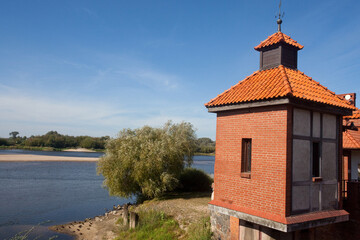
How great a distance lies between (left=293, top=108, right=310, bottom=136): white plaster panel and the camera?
342 inches

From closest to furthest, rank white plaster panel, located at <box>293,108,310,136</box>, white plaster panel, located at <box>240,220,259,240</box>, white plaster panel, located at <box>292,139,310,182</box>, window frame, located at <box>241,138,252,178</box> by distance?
white plaster panel, located at <box>292,139,310,182</box>, white plaster panel, located at <box>293,108,310,136</box>, window frame, located at <box>241,138,252,178</box>, white plaster panel, located at <box>240,220,259,240</box>

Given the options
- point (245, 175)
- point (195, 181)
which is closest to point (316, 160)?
point (245, 175)

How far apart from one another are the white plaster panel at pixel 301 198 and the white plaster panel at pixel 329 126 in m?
2.14

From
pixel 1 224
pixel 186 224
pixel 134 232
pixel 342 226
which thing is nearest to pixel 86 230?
pixel 134 232

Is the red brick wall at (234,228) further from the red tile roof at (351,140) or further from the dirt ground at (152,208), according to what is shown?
the red tile roof at (351,140)

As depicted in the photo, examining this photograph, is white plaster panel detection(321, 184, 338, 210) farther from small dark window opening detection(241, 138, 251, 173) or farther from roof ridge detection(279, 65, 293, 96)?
roof ridge detection(279, 65, 293, 96)

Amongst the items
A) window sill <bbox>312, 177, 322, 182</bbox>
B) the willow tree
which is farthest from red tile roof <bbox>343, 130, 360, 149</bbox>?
the willow tree

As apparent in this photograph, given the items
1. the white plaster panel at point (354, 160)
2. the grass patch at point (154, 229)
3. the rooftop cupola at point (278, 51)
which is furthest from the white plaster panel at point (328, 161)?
the grass patch at point (154, 229)

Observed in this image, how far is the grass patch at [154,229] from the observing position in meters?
15.4

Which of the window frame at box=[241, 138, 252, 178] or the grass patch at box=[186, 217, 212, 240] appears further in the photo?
the grass patch at box=[186, 217, 212, 240]

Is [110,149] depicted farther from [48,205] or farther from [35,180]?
[35,180]

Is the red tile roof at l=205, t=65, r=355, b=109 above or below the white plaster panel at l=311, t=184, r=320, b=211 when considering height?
above

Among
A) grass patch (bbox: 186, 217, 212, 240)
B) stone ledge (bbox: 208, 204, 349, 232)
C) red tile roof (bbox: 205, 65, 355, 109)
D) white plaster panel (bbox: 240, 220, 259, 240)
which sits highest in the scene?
red tile roof (bbox: 205, 65, 355, 109)

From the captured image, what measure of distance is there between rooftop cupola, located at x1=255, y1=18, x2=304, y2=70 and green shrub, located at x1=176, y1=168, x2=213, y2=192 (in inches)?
638
